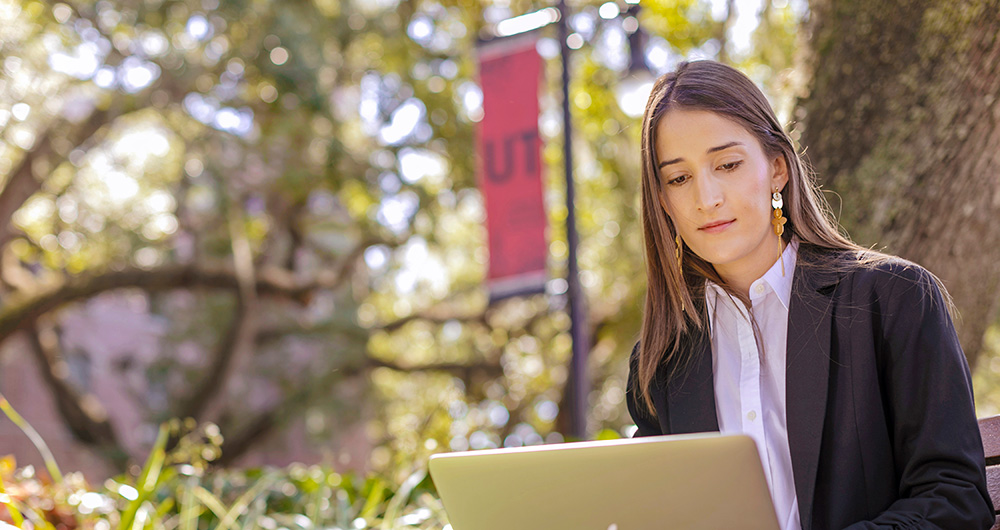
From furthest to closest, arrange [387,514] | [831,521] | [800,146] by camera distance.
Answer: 1. [800,146]
2. [387,514]
3. [831,521]

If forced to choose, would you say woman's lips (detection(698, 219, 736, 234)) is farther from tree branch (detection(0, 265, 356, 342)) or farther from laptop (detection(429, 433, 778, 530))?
tree branch (detection(0, 265, 356, 342))

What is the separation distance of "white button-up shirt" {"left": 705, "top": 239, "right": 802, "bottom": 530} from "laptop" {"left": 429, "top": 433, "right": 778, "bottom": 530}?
0.46 m

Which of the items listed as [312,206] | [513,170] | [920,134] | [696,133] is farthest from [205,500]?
[312,206]

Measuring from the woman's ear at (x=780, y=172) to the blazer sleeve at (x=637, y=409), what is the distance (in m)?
0.52

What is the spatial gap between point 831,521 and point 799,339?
346mm

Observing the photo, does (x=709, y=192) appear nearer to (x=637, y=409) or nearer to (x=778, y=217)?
(x=778, y=217)

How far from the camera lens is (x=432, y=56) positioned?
1020 centimetres

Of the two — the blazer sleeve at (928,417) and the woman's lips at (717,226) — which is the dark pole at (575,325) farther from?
the blazer sleeve at (928,417)

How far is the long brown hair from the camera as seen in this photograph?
5.71 feet

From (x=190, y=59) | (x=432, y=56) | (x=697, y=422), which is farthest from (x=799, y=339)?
(x=432, y=56)

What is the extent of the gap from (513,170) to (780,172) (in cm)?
374

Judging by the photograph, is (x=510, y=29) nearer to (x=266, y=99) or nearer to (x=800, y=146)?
(x=800, y=146)

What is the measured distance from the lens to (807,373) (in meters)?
1.63

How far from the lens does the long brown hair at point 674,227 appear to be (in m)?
1.74
